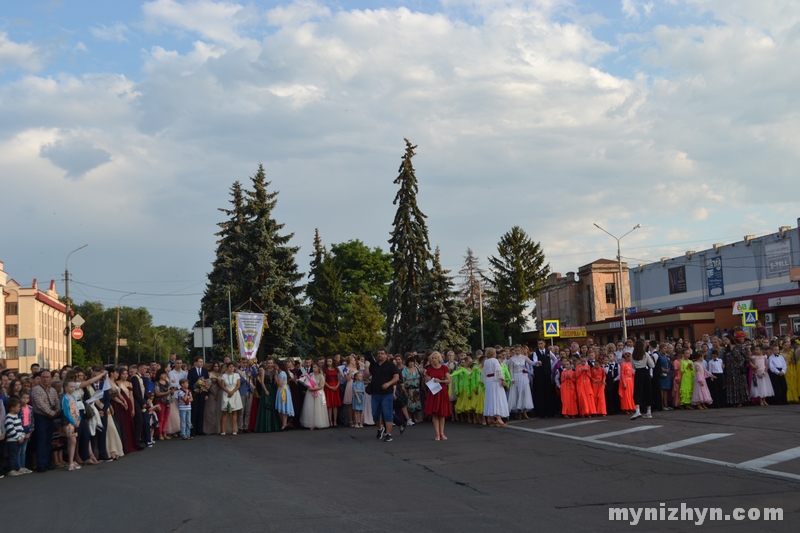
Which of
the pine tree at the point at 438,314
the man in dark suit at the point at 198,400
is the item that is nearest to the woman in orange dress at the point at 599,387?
the man in dark suit at the point at 198,400

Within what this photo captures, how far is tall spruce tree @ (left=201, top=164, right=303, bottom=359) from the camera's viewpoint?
5012 cm

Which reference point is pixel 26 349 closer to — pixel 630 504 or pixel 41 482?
pixel 41 482

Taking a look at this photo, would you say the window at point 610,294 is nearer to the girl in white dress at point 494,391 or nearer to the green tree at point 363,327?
the green tree at point 363,327

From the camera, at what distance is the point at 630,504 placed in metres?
9.13

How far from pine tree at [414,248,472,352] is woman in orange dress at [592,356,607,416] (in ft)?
90.5

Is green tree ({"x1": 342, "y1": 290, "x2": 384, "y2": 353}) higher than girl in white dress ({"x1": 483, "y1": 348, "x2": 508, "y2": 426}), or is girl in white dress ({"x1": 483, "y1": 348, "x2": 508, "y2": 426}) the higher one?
green tree ({"x1": 342, "y1": 290, "x2": 384, "y2": 353})

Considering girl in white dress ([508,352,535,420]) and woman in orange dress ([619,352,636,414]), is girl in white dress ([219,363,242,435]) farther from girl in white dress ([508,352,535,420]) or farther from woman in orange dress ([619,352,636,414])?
woman in orange dress ([619,352,636,414])

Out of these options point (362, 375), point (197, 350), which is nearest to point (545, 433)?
point (362, 375)

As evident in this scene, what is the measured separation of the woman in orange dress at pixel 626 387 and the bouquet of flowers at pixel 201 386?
10532 mm

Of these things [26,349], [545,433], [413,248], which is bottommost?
[545,433]

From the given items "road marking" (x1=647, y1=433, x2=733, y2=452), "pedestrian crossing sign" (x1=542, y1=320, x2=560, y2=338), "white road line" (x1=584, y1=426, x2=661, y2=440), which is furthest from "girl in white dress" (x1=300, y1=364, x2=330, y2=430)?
"pedestrian crossing sign" (x1=542, y1=320, x2=560, y2=338)

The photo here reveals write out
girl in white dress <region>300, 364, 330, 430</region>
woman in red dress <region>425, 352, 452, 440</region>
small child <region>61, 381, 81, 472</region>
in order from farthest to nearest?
girl in white dress <region>300, 364, 330, 430</region> < woman in red dress <region>425, 352, 452, 440</region> < small child <region>61, 381, 81, 472</region>

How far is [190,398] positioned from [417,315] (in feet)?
99.1

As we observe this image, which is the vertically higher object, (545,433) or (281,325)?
(281,325)
